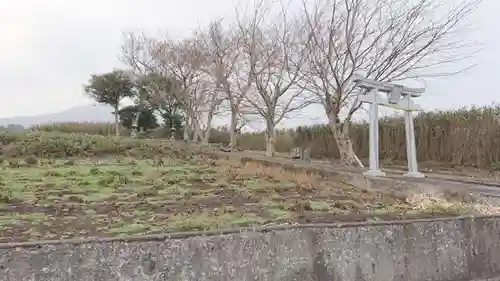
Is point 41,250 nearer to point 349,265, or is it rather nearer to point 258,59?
point 349,265

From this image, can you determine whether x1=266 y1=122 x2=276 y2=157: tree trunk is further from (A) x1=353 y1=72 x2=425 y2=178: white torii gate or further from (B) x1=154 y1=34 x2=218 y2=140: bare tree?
(A) x1=353 y1=72 x2=425 y2=178: white torii gate

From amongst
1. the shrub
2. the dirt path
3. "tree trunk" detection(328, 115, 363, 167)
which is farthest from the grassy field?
"tree trunk" detection(328, 115, 363, 167)

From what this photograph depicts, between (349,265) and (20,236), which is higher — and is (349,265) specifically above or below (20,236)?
below

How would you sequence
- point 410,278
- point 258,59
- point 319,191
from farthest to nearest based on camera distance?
point 258,59, point 319,191, point 410,278

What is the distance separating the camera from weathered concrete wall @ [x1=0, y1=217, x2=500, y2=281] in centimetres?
358

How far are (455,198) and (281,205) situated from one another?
11.0 ft

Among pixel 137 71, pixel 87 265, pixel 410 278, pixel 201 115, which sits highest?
pixel 137 71

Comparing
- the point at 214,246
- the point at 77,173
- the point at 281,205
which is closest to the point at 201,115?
the point at 77,173

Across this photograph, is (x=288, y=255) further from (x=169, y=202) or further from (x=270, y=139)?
(x=270, y=139)

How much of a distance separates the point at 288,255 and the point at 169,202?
88.2 inches

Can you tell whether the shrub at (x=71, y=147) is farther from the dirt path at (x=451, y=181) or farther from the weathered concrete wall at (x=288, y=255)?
the weathered concrete wall at (x=288, y=255)

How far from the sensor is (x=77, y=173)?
9.05m

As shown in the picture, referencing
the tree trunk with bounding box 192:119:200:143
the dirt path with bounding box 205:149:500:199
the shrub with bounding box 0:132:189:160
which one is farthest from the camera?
the tree trunk with bounding box 192:119:200:143

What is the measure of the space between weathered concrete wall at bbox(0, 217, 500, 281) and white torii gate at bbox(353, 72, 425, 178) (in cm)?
588
